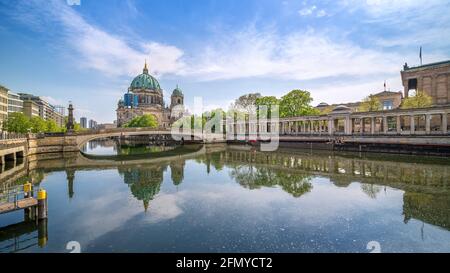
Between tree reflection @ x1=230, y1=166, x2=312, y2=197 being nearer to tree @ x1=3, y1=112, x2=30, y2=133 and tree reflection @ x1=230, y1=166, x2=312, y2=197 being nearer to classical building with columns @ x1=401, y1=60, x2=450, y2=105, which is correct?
classical building with columns @ x1=401, y1=60, x2=450, y2=105

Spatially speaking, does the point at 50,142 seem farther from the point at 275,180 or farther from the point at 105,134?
the point at 275,180

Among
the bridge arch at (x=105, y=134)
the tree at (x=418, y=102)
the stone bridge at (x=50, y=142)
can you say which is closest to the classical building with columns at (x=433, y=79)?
the tree at (x=418, y=102)

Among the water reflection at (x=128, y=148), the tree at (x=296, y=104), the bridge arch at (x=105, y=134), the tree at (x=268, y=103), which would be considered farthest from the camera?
the tree at (x=268, y=103)

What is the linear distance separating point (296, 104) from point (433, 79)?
2933 centimetres

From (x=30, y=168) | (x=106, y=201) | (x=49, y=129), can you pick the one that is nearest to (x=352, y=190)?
(x=106, y=201)

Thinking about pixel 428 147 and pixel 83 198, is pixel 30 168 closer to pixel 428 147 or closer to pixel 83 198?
pixel 83 198

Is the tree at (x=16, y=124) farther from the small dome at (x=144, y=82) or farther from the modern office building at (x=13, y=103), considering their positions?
the small dome at (x=144, y=82)

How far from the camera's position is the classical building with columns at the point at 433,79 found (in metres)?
51.7

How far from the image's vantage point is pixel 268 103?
2857 inches

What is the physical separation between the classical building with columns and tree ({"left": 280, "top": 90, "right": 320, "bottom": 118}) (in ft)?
70.7

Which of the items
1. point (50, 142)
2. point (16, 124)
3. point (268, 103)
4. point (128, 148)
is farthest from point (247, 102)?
point (16, 124)

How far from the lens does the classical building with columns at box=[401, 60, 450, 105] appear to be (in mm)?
51725
